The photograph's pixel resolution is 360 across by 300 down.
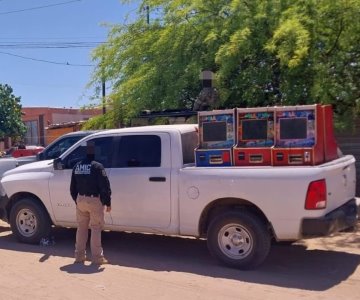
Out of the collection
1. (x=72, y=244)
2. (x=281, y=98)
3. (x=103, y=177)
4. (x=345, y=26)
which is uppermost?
(x=345, y=26)

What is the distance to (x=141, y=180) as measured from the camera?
7594mm

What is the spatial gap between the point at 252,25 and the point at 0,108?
25.8 m

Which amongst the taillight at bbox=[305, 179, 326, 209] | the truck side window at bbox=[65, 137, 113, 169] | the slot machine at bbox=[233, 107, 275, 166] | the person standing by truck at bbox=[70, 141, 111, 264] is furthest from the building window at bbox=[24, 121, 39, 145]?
the taillight at bbox=[305, 179, 326, 209]

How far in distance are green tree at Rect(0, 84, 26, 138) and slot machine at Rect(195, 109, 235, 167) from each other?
28448 millimetres

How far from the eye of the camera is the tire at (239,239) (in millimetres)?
6770

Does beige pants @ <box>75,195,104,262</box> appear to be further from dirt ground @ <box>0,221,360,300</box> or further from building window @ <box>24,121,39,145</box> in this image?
building window @ <box>24,121,39,145</box>

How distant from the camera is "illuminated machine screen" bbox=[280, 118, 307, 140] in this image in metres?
6.96

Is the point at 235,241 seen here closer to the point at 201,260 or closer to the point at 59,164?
the point at 201,260

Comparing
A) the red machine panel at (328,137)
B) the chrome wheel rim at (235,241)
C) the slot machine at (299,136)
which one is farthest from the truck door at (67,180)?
the red machine panel at (328,137)

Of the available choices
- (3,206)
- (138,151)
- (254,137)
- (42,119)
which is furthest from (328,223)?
(42,119)

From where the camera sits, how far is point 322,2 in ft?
33.4

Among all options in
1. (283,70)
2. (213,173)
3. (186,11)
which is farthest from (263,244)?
(186,11)

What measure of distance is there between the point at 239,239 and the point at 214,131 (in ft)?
4.90

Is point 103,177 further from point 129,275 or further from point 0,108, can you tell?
point 0,108
